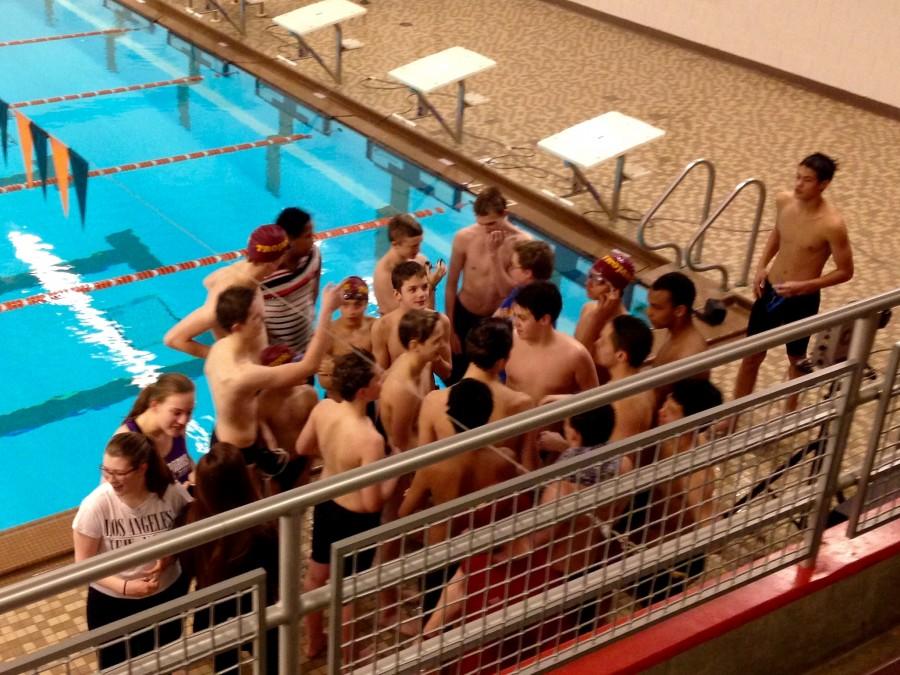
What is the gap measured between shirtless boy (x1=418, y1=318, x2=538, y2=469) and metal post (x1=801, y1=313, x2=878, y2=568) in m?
1.00

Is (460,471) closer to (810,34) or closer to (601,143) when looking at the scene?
(601,143)

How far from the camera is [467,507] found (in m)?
2.43

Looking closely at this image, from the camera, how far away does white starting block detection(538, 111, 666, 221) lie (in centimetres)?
715

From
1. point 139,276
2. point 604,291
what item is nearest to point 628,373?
point 604,291

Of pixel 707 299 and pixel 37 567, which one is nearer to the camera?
pixel 37 567

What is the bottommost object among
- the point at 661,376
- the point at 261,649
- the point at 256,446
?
the point at 256,446

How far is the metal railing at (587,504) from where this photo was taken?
6.78ft

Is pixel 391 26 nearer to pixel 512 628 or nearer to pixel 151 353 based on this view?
pixel 151 353

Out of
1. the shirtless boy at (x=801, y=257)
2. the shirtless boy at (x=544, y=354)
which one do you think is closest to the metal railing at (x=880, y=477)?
the shirtless boy at (x=544, y=354)

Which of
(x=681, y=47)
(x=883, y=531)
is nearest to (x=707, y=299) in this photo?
(x=883, y=531)

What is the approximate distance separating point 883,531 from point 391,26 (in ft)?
28.9

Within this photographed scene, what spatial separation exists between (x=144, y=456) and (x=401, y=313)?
1.70 meters

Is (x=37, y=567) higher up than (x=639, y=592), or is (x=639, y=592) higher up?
(x=639, y=592)

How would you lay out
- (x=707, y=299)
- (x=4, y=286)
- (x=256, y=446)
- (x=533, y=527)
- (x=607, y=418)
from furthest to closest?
1. (x=4, y=286)
2. (x=707, y=299)
3. (x=256, y=446)
4. (x=607, y=418)
5. (x=533, y=527)
